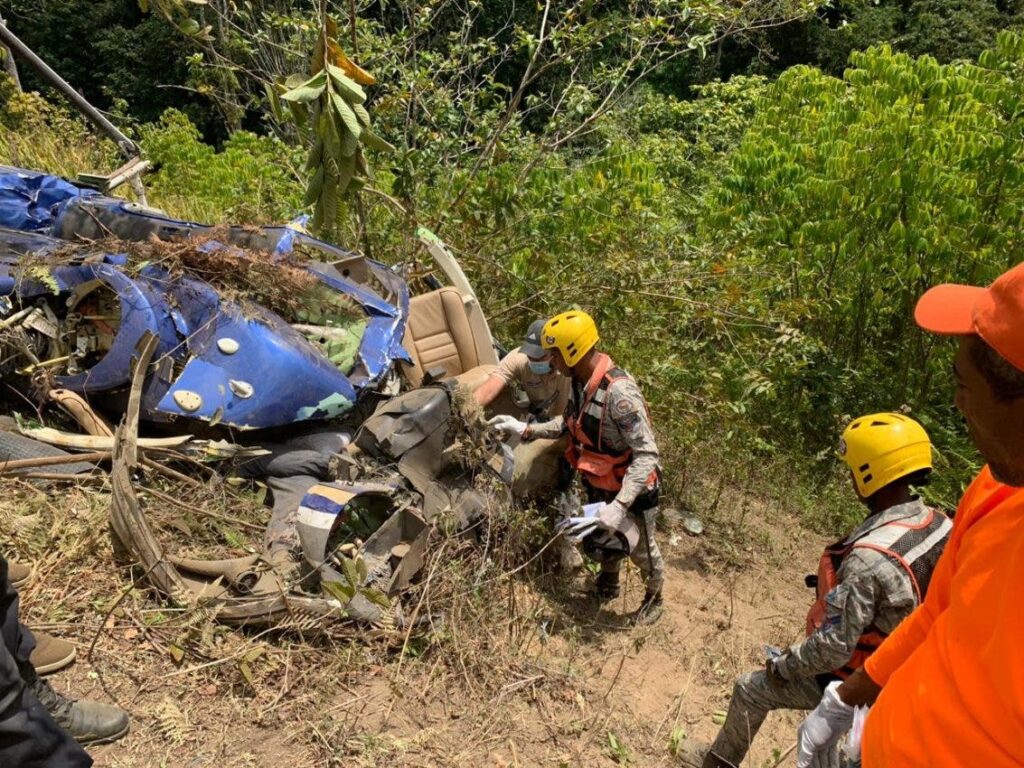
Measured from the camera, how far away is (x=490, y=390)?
178 inches

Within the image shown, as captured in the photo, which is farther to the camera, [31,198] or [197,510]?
[31,198]

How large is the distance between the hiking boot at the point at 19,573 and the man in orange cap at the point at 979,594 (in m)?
3.11

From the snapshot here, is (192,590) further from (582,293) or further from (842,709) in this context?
(582,293)

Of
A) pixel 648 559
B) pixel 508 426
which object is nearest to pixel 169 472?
pixel 508 426

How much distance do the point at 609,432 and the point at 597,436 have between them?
0.07m

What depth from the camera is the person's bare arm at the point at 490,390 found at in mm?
4508

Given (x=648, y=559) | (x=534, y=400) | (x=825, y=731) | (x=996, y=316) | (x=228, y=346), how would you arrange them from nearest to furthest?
(x=996, y=316) → (x=825, y=731) → (x=228, y=346) → (x=648, y=559) → (x=534, y=400)

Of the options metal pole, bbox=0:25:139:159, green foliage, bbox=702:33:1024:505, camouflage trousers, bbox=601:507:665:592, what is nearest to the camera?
camouflage trousers, bbox=601:507:665:592

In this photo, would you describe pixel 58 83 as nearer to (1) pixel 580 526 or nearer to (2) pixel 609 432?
(2) pixel 609 432

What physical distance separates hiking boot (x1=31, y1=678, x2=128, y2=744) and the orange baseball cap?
2.70 metres

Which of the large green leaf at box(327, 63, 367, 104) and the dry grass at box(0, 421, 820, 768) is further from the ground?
the large green leaf at box(327, 63, 367, 104)

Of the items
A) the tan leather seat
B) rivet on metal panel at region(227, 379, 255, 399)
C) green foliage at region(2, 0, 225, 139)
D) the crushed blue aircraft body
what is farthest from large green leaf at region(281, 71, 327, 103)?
green foliage at region(2, 0, 225, 139)

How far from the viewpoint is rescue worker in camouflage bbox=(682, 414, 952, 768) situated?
2.22 meters

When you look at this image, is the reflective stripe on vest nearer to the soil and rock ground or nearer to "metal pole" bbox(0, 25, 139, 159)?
the soil and rock ground
